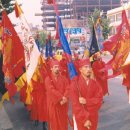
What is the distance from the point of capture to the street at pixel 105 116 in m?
8.97

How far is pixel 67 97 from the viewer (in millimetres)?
6918

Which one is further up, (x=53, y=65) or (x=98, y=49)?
(x=53, y=65)

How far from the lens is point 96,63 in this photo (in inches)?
483

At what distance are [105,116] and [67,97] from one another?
3.32 meters

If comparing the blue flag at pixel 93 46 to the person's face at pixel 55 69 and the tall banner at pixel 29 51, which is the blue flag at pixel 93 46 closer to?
the tall banner at pixel 29 51

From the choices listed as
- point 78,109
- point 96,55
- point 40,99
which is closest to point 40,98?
point 40,99

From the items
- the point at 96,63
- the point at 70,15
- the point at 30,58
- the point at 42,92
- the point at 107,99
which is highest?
the point at 30,58

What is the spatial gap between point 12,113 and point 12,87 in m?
2.27

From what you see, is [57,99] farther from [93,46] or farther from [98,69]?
[93,46]

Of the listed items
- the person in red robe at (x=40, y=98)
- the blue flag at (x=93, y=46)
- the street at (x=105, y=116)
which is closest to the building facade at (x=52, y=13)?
the blue flag at (x=93, y=46)

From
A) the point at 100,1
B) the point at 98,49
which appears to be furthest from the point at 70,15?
the point at 98,49

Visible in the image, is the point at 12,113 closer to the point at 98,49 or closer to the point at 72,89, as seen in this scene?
the point at 98,49

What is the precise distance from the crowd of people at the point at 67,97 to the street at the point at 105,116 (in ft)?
1.65

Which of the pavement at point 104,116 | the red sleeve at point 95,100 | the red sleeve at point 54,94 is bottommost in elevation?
the pavement at point 104,116
